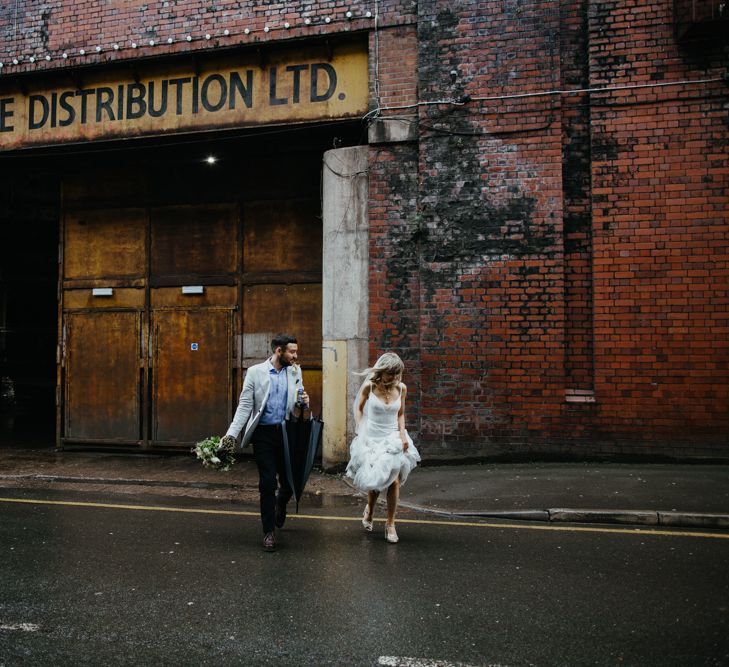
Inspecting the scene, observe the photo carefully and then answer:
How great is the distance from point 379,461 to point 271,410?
1106 mm

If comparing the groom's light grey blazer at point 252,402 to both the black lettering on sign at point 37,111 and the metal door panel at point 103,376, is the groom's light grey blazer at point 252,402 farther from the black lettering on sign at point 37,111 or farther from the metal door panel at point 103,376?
the black lettering on sign at point 37,111

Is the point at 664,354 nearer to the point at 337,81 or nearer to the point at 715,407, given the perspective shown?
the point at 715,407

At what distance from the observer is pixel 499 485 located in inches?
309

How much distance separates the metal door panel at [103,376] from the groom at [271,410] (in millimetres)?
6403

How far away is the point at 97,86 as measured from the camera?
10875 mm

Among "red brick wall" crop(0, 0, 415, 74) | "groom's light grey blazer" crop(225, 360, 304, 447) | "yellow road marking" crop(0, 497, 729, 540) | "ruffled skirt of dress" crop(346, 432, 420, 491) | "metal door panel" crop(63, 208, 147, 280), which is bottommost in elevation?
"yellow road marking" crop(0, 497, 729, 540)

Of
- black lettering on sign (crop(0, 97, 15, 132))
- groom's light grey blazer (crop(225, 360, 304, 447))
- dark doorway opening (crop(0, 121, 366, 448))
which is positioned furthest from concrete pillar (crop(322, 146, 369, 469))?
black lettering on sign (crop(0, 97, 15, 132))

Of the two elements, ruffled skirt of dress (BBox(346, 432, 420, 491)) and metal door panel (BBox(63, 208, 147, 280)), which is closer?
ruffled skirt of dress (BBox(346, 432, 420, 491))

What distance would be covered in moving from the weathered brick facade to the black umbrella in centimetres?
366

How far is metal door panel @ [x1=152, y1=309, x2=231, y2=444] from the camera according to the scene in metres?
11.2

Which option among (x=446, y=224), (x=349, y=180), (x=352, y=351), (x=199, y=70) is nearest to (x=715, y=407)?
(x=446, y=224)

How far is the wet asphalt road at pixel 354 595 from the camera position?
358cm

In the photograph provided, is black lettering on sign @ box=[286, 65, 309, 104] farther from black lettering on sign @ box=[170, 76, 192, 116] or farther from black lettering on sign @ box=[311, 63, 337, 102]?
black lettering on sign @ box=[170, 76, 192, 116]

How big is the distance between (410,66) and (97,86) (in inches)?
214
